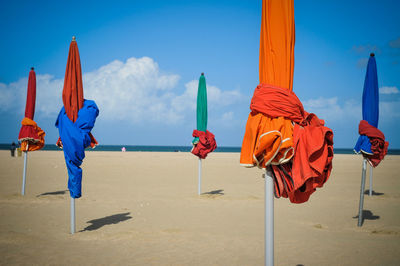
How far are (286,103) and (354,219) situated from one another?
741 cm

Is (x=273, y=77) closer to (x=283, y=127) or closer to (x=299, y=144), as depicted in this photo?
(x=283, y=127)

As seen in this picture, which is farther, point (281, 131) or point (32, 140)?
point (32, 140)

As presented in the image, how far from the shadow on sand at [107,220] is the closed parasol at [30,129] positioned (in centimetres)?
436

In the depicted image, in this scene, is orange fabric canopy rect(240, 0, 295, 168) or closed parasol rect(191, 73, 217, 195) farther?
closed parasol rect(191, 73, 217, 195)

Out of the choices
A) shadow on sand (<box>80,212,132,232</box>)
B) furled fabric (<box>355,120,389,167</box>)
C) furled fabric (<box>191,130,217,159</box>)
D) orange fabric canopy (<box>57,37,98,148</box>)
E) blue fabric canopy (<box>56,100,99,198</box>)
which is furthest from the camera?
furled fabric (<box>191,130,217,159</box>)

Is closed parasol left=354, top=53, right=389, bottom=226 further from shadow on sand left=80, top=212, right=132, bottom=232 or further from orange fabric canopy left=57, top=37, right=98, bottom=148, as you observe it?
orange fabric canopy left=57, top=37, right=98, bottom=148

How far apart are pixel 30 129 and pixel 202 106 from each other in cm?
648

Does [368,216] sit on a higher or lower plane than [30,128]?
lower

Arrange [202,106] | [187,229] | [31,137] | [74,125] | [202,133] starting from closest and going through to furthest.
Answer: [74,125] < [187,229] < [31,137] < [202,133] < [202,106]

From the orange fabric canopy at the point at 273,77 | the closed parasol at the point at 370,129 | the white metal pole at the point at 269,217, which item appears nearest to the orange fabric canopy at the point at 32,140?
the orange fabric canopy at the point at 273,77

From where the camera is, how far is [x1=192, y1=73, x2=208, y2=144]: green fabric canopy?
495 inches

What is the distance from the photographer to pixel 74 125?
6.68 m

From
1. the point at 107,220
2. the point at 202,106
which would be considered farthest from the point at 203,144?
the point at 107,220

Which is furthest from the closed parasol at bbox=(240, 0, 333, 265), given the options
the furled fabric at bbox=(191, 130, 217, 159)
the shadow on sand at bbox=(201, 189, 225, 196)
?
the shadow on sand at bbox=(201, 189, 225, 196)
